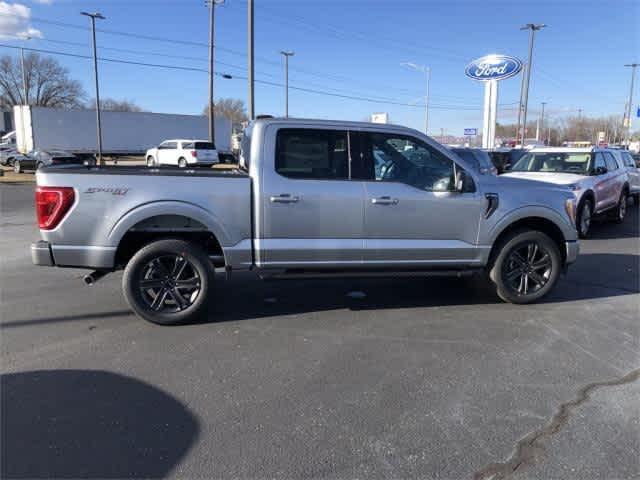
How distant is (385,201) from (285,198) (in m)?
1.01

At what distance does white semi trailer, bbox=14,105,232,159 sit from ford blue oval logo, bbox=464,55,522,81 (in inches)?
792

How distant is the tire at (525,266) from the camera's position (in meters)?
5.38

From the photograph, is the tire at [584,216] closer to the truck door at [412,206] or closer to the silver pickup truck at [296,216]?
the silver pickup truck at [296,216]

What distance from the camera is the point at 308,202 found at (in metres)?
4.75

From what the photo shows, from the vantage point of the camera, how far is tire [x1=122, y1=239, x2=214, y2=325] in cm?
461

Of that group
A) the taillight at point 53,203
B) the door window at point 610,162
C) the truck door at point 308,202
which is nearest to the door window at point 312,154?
the truck door at point 308,202

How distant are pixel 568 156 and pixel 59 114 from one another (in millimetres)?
35937

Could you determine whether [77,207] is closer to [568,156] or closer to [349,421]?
[349,421]

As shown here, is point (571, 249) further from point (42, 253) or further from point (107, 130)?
point (107, 130)

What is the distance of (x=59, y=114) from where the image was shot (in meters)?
35.9

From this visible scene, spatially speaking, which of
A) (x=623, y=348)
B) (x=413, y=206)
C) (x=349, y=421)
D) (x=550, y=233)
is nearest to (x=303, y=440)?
(x=349, y=421)

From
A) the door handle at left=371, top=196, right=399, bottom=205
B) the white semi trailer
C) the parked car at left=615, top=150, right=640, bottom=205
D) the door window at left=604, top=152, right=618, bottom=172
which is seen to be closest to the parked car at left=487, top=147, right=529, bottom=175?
the parked car at left=615, top=150, right=640, bottom=205

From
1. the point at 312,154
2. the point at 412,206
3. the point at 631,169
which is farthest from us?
the point at 631,169

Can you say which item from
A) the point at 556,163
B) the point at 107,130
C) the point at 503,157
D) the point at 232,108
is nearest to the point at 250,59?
the point at 503,157
